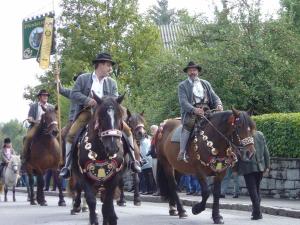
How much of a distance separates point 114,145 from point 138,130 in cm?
823

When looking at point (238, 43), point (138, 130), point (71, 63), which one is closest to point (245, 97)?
point (238, 43)

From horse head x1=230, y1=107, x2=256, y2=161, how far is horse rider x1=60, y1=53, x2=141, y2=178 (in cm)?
232

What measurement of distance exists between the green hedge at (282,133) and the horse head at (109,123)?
1087cm

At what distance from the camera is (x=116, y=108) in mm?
11664

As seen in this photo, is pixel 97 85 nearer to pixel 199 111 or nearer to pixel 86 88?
pixel 86 88

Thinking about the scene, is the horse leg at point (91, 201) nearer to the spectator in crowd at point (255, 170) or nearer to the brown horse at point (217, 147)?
the brown horse at point (217, 147)

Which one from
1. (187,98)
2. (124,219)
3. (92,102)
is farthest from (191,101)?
(92,102)

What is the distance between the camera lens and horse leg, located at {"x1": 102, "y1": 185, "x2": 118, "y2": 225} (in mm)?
11891

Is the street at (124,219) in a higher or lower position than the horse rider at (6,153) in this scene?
lower

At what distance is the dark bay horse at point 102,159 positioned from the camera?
11.6 meters

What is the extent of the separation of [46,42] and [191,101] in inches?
199

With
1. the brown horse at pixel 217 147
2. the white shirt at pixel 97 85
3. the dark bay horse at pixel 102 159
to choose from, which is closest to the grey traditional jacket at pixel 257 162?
the brown horse at pixel 217 147

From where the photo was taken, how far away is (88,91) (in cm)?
1319

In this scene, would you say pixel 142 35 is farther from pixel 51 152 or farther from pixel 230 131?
pixel 230 131
